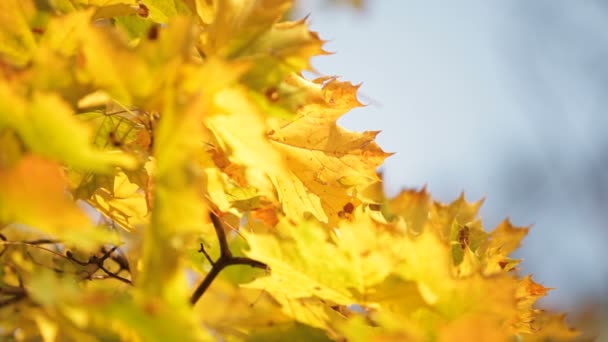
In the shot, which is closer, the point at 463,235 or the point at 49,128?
the point at 49,128

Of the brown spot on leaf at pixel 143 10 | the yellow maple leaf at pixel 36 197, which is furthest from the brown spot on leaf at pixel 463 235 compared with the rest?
the yellow maple leaf at pixel 36 197

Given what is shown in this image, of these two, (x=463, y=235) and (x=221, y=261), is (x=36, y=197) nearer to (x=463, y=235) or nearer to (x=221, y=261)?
(x=221, y=261)

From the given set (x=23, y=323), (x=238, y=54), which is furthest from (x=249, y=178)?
(x=23, y=323)

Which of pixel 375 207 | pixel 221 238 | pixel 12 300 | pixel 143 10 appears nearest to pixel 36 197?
pixel 12 300

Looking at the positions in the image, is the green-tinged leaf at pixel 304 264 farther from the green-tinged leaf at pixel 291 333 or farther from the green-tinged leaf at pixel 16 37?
the green-tinged leaf at pixel 16 37

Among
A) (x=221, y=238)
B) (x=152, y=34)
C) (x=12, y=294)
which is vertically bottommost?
(x=12, y=294)

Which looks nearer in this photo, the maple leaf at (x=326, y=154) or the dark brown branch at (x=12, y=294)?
the dark brown branch at (x=12, y=294)

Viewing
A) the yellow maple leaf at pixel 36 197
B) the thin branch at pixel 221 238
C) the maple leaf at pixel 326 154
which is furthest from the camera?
the maple leaf at pixel 326 154

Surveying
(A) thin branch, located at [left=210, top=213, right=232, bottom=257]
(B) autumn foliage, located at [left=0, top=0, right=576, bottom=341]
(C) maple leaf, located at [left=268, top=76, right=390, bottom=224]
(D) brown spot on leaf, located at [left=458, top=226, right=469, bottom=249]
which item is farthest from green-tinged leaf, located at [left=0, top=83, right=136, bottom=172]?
(D) brown spot on leaf, located at [left=458, top=226, right=469, bottom=249]
